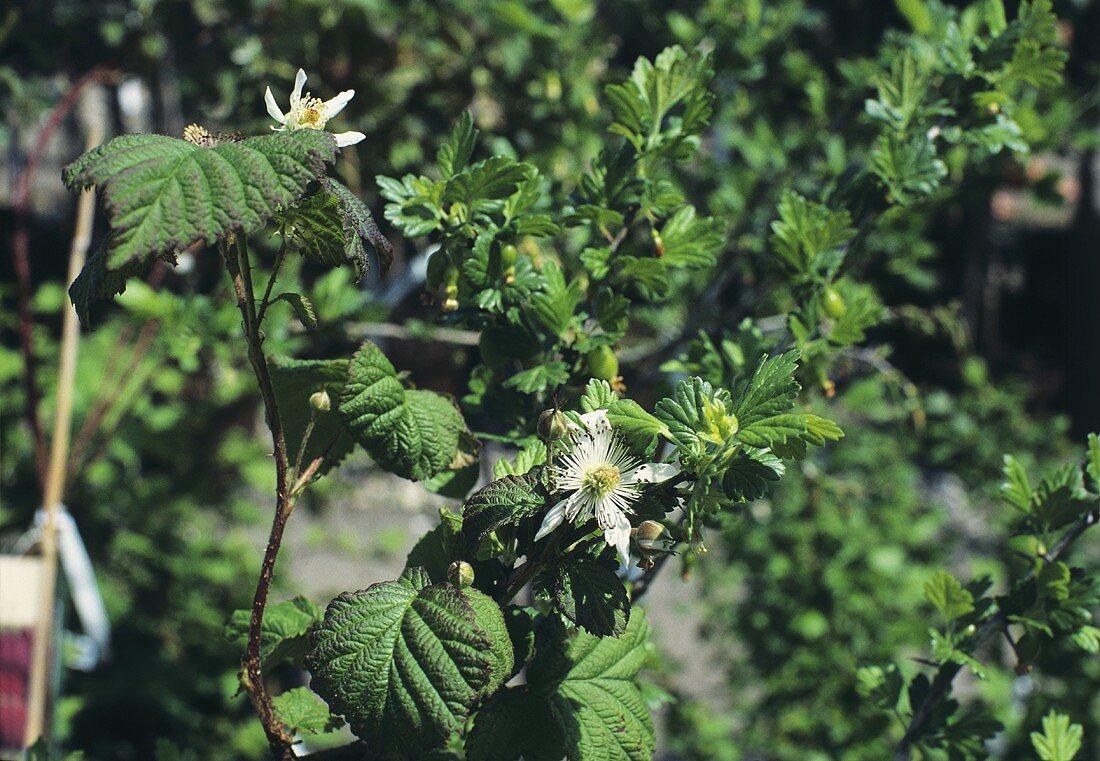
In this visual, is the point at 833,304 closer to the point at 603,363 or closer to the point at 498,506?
the point at 603,363

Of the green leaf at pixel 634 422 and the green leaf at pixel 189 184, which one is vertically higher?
the green leaf at pixel 189 184

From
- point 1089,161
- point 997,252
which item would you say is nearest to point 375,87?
point 1089,161

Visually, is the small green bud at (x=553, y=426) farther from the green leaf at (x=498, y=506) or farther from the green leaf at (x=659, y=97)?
the green leaf at (x=659, y=97)

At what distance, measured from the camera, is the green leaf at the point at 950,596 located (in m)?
1.16

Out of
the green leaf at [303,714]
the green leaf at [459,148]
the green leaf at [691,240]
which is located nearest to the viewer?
the green leaf at [303,714]

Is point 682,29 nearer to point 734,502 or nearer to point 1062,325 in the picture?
point 734,502

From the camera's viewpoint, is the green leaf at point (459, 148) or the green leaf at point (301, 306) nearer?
the green leaf at point (301, 306)

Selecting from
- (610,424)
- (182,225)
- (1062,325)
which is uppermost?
(182,225)

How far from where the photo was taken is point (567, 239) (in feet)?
7.18

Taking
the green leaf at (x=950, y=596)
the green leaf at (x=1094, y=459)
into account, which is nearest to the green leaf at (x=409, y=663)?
the green leaf at (x=950, y=596)

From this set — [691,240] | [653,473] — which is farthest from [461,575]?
[691,240]

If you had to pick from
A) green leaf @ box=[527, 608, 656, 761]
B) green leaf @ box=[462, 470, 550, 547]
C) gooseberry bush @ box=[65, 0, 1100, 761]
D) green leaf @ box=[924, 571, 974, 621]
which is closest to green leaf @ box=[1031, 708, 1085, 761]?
gooseberry bush @ box=[65, 0, 1100, 761]

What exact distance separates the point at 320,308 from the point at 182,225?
1137 mm

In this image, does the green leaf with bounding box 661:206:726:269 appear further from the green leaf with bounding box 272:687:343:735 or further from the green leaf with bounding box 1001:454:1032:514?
the green leaf with bounding box 272:687:343:735
